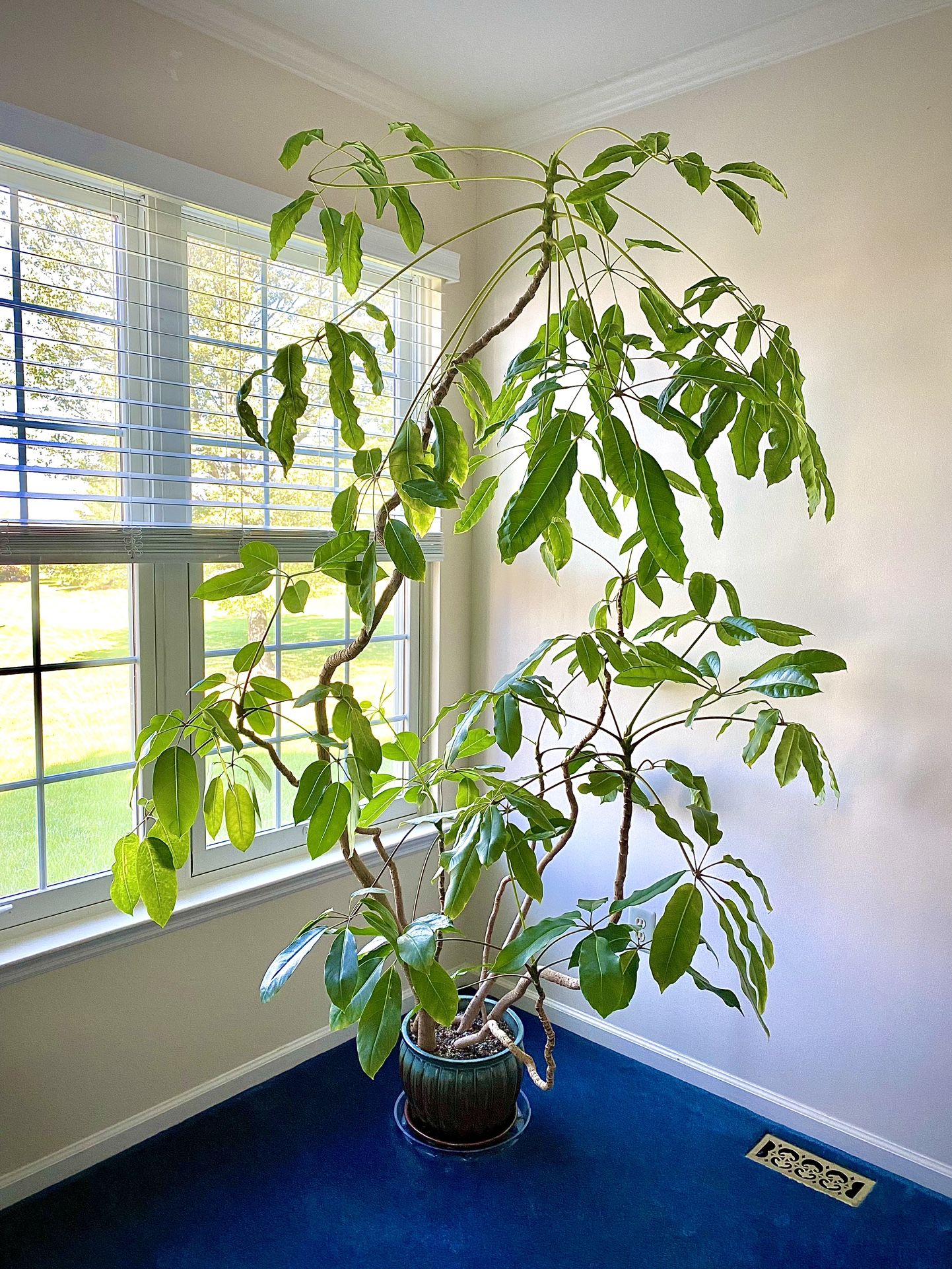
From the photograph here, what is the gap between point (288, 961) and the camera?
1.79 meters

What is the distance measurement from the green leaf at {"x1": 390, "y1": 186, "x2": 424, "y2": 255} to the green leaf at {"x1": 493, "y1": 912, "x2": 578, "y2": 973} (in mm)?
1216

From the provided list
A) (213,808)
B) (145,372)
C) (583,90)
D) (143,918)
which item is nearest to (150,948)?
A: (143,918)

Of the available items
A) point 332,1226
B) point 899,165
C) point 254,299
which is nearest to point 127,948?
point 332,1226

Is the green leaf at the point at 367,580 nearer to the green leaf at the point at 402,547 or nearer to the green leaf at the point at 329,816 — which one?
the green leaf at the point at 402,547

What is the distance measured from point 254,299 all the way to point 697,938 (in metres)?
1.78

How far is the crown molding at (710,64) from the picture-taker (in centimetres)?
212

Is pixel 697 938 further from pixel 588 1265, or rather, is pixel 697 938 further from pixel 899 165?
pixel 899 165

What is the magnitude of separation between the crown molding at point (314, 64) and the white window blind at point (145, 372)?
1.29ft

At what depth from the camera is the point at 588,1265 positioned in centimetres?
193

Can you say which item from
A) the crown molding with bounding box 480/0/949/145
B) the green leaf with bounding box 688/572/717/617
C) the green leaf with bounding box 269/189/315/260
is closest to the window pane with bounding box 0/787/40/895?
the green leaf with bounding box 269/189/315/260

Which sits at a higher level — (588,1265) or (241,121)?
(241,121)

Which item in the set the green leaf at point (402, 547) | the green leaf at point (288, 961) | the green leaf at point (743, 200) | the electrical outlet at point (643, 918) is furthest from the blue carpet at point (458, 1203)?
the green leaf at point (743, 200)

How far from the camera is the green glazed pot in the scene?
222cm

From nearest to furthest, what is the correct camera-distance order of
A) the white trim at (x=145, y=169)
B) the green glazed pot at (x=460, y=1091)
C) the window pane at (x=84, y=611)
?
the white trim at (x=145, y=169) < the window pane at (x=84, y=611) < the green glazed pot at (x=460, y=1091)
